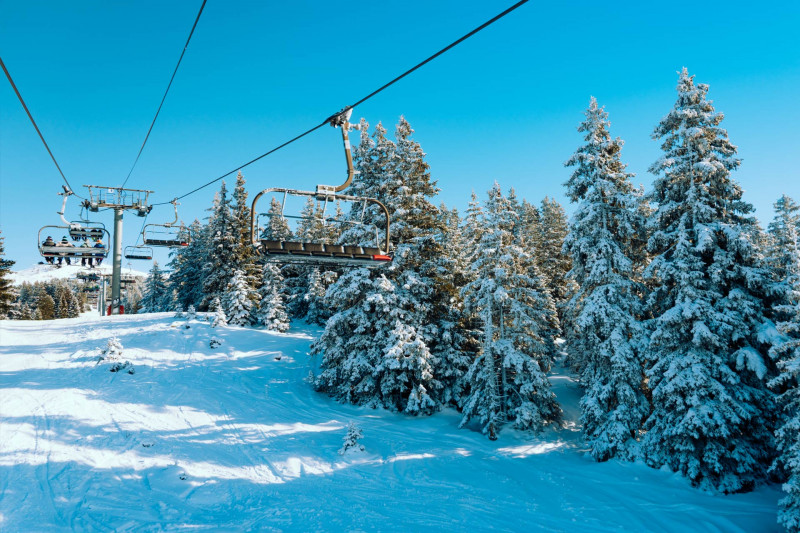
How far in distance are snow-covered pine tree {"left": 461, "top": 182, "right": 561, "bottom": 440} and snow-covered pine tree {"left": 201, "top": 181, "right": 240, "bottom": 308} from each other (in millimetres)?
26146

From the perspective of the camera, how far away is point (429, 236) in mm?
23484

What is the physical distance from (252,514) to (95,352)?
63.3 ft

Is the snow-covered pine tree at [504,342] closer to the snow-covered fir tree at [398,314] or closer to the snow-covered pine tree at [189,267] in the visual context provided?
the snow-covered fir tree at [398,314]

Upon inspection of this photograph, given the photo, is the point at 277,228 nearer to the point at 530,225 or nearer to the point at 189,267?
the point at 189,267

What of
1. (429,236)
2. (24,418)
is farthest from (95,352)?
(429,236)

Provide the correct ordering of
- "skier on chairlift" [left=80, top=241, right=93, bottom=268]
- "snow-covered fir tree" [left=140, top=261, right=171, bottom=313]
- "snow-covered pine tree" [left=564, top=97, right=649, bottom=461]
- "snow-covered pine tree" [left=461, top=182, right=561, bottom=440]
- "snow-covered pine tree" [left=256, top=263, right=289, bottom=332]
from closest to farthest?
"snow-covered pine tree" [left=564, top=97, right=649, bottom=461], "snow-covered pine tree" [left=461, top=182, right=561, bottom=440], "skier on chairlift" [left=80, top=241, right=93, bottom=268], "snow-covered pine tree" [left=256, top=263, right=289, bottom=332], "snow-covered fir tree" [left=140, top=261, right=171, bottom=313]

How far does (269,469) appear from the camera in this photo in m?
15.4

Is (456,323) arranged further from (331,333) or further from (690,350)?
(690,350)

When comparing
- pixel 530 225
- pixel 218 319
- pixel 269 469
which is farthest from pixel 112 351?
pixel 530 225

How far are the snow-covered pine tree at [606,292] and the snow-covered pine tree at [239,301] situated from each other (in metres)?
26.9

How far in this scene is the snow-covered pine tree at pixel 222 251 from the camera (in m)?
39.8

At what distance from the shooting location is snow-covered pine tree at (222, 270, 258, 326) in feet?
119

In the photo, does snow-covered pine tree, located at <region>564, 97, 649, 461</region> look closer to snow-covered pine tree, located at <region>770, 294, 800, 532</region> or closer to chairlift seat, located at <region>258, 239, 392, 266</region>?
snow-covered pine tree, located at <region>770, 294, 800, 532</region>

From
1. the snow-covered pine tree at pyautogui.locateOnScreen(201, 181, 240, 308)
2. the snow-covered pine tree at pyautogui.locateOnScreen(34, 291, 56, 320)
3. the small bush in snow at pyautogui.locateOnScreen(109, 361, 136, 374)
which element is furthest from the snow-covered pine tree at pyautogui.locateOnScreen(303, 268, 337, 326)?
the snow-covered pine tree at pyautogui.locateOnScreen(34, 291, 56, 320)
